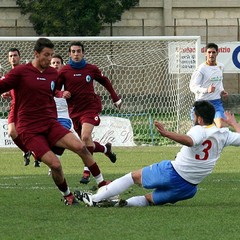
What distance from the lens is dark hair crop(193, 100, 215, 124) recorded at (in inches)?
421

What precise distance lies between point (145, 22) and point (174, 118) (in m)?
24.8

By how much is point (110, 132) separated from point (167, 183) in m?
13.3

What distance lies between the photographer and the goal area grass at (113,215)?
9.23 metres

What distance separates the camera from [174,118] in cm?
2469

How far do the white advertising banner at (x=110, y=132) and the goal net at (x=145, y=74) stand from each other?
75 centimetres

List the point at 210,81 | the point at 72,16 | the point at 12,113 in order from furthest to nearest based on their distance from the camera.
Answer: the point at 72,16
the point at 210,81
the point at 12,113

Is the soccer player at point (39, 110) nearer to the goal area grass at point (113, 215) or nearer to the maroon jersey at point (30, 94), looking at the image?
the maroon jersey at point (30, 94)

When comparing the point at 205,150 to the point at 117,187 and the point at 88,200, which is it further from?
the point at 88,200

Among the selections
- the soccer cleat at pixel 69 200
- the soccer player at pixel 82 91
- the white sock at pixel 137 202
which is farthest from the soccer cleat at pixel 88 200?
the soccer player at pixel 82 91

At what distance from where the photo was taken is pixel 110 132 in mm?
24266

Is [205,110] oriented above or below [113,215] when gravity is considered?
above

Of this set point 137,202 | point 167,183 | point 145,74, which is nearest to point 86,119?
point 137,202

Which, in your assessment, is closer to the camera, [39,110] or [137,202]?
[137,202]

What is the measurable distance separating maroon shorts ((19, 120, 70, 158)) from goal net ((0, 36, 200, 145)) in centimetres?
1163
